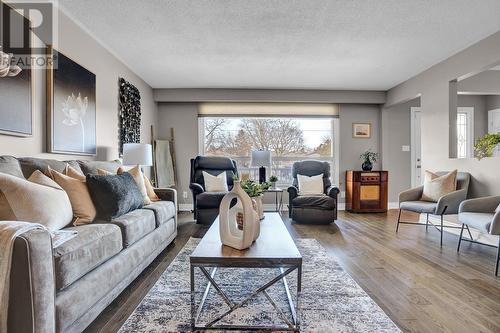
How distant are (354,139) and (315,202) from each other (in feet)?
7.46

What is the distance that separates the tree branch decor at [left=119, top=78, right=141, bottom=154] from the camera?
14.2 feet

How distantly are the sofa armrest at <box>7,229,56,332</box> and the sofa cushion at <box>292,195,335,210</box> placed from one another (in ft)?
12.4

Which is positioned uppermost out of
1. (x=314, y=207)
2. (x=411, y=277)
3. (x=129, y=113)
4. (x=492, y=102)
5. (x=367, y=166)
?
(x=492, y=102)

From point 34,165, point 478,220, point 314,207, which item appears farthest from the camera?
point 314,207

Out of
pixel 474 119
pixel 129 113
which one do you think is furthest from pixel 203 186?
pixel 474 119

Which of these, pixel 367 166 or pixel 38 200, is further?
pixel 367 166

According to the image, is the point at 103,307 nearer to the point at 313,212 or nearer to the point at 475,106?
the point at 313,212

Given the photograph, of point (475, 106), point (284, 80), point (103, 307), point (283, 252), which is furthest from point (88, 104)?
point (475, 106)

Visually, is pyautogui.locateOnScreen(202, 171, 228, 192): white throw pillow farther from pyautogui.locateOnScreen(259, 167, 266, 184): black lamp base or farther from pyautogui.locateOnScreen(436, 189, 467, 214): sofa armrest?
pyautogui.locateOnScreen(436, 189, 467, 214): sofa armrest

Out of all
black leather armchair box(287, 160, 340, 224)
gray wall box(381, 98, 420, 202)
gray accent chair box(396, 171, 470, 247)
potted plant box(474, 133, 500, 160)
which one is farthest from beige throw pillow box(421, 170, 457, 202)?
gray wall box(381, 98, 420, 202)

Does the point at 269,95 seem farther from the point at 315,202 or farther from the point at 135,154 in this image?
the point at 135,154

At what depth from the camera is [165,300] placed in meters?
2.05

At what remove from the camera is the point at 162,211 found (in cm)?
312

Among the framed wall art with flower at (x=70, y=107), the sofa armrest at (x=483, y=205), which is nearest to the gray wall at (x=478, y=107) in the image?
the sofa armrest at (x=483, y=205)
